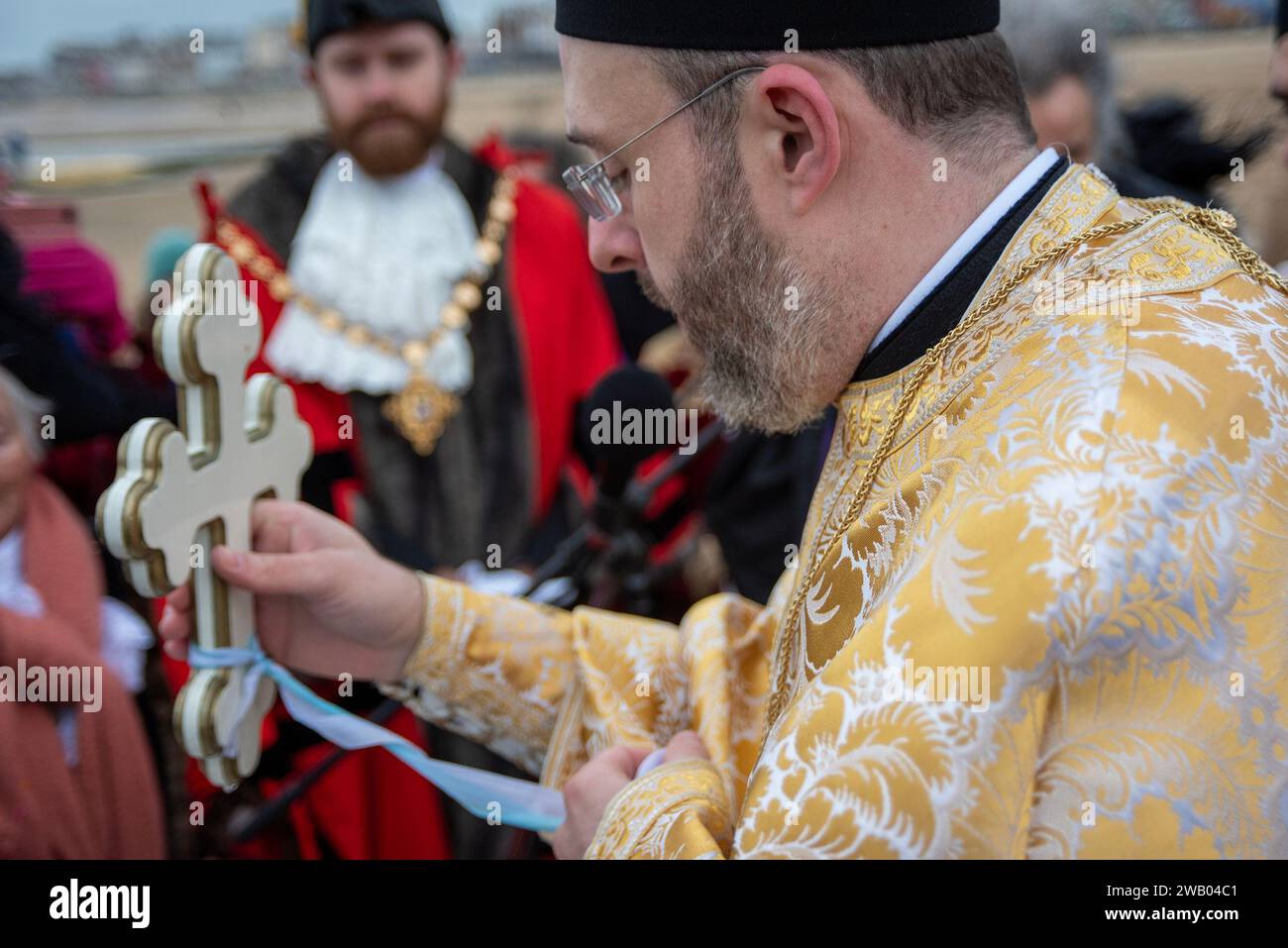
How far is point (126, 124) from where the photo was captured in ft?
30.0

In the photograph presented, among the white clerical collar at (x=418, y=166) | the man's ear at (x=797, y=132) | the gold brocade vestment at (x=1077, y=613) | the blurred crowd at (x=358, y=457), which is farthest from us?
the white clerical collar at (x=418, y=166)

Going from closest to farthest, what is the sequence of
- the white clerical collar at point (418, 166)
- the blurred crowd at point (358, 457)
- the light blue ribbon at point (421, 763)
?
the light blue ribbon at point (421, 763) < the blurred crowd at point (358, 457) < the white clerical collar at point (418, 166)

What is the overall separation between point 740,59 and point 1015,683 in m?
0.68

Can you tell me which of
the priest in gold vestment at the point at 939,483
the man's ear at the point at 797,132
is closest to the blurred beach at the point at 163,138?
the priest in gold vestment at the point at 939,483

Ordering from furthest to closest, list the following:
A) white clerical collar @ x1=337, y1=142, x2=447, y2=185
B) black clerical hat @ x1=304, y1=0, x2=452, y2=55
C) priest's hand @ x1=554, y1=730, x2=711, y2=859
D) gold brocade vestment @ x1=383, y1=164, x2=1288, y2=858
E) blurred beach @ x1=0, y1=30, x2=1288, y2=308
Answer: blurred beach @ x1=0, y1=30, x2=1288, y2=308, white clerical collar @ x1=337, y1=142, x2=447, y2=185, black clerical hat @ x1=304, y1=0, x2=452, y2=55, priest's hand @ x1=554, y1=730, x2=711, y2=859, gold brocade vestment @ x1=383, y1=164, x2=1288, y2=858

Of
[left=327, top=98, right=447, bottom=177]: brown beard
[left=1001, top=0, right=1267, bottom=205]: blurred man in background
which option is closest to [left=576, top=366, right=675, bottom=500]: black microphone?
[left=1001, top=0, right=1267, bottom=205]: blurred man in background

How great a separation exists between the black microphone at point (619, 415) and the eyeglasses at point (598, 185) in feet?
2.14

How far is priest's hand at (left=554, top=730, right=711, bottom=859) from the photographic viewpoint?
143 cm

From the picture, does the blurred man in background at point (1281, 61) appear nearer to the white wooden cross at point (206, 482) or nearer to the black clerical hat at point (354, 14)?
the white wooden cross at point (206, 482)

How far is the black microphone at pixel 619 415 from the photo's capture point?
6.84 ft

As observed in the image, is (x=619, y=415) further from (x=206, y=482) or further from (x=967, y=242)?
(x=967, y=242)

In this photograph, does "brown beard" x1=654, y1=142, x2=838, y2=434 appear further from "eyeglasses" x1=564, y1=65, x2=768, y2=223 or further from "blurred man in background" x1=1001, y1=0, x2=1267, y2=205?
"blurred man in background" x1=1001, y1=0, x2=1267, y2=205

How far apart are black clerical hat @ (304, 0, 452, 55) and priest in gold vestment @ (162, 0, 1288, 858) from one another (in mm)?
2069
